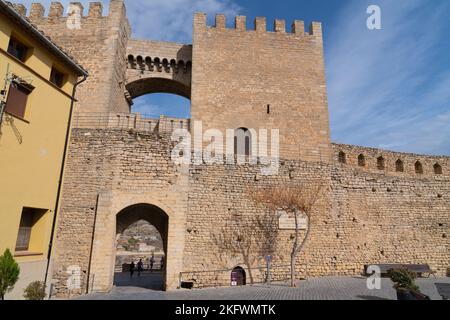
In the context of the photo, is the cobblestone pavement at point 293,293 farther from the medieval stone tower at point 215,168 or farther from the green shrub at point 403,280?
the medieval stone tower at point 215,168

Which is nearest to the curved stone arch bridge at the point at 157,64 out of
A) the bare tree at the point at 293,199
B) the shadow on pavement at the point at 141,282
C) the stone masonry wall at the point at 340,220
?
the stone masonry wall at the point at 340,220

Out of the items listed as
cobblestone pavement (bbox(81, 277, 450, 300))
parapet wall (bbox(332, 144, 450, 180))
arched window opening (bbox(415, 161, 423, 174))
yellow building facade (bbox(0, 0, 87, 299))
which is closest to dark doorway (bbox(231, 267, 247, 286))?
cobblestone pavement (bbox(81, 277, 450, 300))

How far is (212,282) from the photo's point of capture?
10414 millimetres

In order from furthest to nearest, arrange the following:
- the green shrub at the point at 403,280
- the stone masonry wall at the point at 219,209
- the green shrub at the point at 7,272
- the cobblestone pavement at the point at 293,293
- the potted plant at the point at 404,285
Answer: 1. the stone masonry wall at the point at 219,209
2. the cobblestone pavement at the point at 293,293
3. the green shrub at the point at 403,280
4. the potted plant at the point at 404,285
5. the green shrub at the point at 7,272

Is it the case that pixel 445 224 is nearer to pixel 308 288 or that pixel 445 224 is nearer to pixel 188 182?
pixel 308 288

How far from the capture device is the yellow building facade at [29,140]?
7.20 meters

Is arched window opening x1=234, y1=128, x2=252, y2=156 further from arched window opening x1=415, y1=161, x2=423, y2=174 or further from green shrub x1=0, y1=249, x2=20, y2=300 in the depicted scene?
green shrub x1=0, y1=249, x2=20, y2=300

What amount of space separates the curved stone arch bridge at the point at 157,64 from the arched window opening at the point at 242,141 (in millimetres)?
5526

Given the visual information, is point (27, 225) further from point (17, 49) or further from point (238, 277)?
point (238, 277)

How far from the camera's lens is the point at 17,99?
7.59 meters

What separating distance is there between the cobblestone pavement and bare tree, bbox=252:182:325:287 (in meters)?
1.65

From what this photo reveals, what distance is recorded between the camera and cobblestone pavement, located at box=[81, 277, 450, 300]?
8.04 meters

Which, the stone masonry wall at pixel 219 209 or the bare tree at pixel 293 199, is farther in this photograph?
the bare tree at pixel 293 199

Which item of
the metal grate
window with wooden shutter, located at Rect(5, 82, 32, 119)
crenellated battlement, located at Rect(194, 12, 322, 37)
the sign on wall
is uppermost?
crenellated battlement, located at Rect(194, 12, 322, 37)
